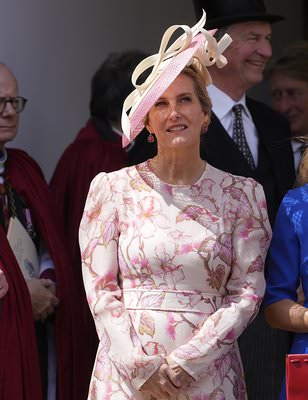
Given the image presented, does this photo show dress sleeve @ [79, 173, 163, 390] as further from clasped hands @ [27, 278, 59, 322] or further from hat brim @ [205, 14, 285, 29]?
hat brim @ [205, 14, 285, 29]

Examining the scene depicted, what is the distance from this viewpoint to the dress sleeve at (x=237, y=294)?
3.36 metres

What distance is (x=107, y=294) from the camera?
347 centimetres

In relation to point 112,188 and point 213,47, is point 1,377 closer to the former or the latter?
point 112,188

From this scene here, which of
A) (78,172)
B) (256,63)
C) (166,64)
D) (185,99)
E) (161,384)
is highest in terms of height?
(166,64)

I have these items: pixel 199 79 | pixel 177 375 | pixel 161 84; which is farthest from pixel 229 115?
pixel 177 375

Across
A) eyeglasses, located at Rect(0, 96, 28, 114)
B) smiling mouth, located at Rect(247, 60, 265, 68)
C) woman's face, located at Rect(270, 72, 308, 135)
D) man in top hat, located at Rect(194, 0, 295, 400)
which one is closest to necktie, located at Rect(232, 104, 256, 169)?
man in top hat, located at Rect(194, 0, 295, 400)

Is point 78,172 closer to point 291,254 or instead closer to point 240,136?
point 240,136

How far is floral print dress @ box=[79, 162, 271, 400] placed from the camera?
134 inches

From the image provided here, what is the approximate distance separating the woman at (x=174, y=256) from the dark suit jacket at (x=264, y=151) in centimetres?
72

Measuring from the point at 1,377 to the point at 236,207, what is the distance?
3.57 feet

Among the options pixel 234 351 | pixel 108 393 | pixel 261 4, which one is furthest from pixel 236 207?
pixel 261 4

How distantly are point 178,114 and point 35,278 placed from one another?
113 cm

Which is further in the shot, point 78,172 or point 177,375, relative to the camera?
point 78,172

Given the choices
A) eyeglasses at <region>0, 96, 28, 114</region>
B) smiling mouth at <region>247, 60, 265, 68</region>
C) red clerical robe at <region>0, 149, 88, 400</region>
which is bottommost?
red clerical robe at <region>0, 149, 88, 400</region>
